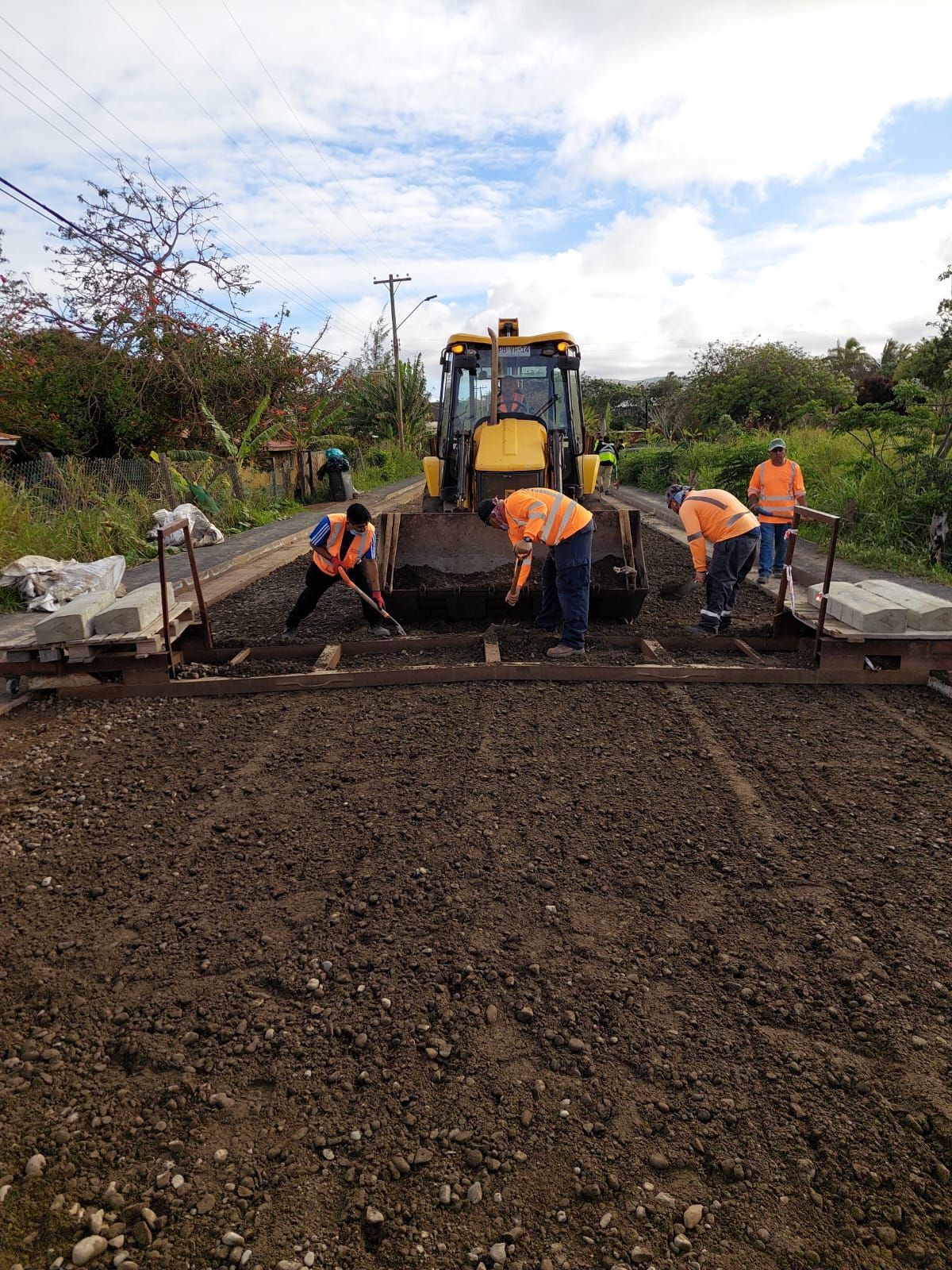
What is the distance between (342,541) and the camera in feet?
20.7

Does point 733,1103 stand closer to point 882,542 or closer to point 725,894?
point 725,894

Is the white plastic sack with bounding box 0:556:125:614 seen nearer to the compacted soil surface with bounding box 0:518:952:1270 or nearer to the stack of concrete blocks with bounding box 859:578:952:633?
the compacted soil surface with bounding box 0:518:952:1270

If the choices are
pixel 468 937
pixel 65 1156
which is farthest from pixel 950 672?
pixel 65 1156

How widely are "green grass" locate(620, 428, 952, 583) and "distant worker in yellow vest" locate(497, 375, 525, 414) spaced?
16.5ft

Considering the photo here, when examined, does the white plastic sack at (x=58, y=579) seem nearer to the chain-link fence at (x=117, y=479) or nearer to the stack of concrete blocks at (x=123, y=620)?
the chain-link fence at (x=117, y=479)

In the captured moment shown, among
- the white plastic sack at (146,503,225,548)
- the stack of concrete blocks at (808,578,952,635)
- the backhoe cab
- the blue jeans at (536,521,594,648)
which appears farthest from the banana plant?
the stack of concrete blocks at (808,578,952,635)

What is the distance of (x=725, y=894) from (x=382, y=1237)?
1796 millimetres

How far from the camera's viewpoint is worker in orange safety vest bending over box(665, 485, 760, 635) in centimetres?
638

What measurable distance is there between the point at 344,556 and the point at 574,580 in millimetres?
1840

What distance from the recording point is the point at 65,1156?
2.12m

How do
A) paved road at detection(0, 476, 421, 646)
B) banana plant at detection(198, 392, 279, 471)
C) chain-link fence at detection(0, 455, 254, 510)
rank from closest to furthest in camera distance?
paved road at detection(0, 476, 421, 646) < chain-link fence at detection(0, 455, 254, 510) < banana plant at detection(198, 392, 279, 471)

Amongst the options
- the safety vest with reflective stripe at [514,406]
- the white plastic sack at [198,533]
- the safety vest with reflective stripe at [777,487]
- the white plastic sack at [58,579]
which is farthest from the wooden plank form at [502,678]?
the white plastic sack at [198,533]

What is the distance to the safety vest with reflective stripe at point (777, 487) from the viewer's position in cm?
859

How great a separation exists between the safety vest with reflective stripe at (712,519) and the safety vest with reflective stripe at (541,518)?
108 centimetres
